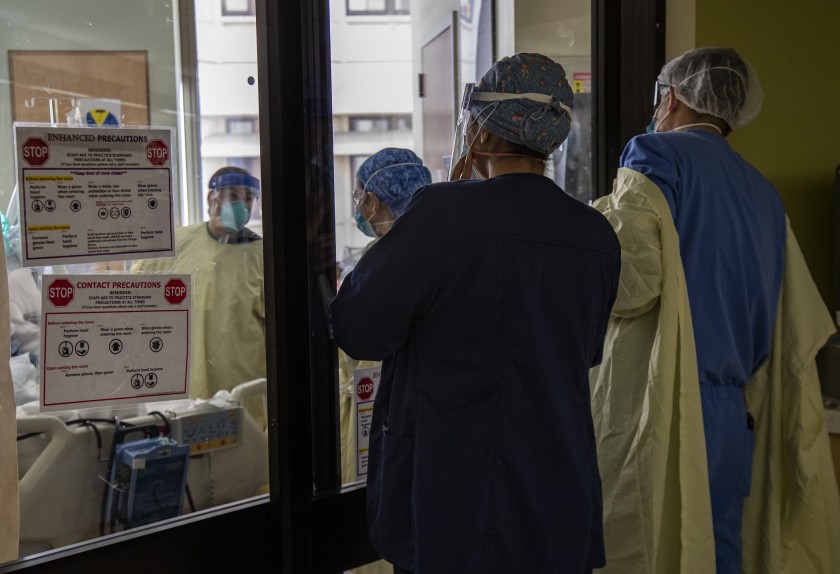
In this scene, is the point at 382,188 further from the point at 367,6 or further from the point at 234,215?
the point at 367,6

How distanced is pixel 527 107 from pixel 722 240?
643mm

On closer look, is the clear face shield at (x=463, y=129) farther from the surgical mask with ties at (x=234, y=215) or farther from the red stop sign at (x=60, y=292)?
the red stop sign at (x=60, y=292)

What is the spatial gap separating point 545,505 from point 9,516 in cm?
88

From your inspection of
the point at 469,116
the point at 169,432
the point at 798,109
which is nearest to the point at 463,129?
the point at 469,116

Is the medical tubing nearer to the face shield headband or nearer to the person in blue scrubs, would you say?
the face shield headband

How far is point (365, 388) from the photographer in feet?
6.26

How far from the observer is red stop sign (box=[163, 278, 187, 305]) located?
5.16ft

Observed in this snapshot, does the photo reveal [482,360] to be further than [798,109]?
No

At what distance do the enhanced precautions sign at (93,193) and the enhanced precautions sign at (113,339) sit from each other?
57mm

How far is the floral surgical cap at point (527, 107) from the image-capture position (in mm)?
1318

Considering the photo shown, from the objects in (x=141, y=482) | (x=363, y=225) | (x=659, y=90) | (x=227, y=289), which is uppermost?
(x=659, y=90)

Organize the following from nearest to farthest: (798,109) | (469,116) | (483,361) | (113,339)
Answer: (483,361) < (469,116) < (113,339) < (798,109)

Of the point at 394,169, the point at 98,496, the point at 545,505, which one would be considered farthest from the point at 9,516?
the point at 394,169

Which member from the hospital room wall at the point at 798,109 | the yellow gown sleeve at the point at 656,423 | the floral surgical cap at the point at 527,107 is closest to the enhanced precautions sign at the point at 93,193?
the floral surgical cap at the point at 527,107
